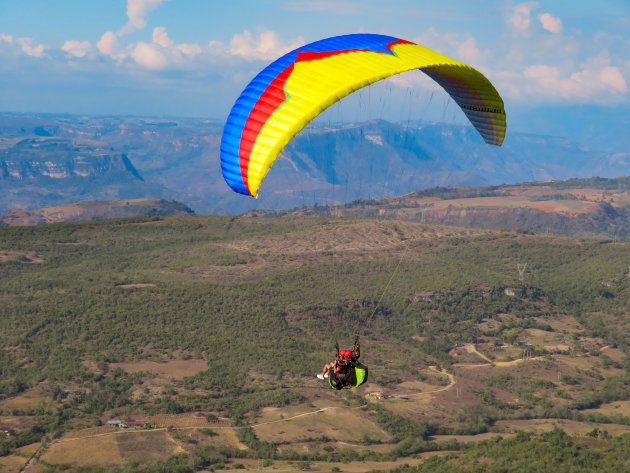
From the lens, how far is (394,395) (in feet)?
232

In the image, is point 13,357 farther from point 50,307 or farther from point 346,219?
point 346,219

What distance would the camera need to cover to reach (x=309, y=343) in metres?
83.4

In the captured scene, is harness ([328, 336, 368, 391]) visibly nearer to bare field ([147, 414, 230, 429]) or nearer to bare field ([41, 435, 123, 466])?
bare field ([41, 435, 123, 466])

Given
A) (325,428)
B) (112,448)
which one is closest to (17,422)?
(112,448)

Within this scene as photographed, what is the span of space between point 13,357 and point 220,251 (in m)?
56.5

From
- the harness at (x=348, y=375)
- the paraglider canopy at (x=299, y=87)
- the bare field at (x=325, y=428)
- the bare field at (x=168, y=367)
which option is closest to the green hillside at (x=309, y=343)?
the bare field at (x=325, y=428)

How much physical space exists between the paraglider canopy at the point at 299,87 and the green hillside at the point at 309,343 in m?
18.2

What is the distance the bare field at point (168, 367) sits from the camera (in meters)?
70.6

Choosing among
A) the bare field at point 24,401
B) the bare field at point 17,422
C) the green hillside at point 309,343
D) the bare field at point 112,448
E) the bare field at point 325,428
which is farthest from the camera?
the bare field at point 24,401

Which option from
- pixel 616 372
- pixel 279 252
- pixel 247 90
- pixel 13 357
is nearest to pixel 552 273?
pixel 616 372

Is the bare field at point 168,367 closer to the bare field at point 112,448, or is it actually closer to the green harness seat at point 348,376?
the bare field at point 112,448

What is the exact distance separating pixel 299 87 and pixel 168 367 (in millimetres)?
53329

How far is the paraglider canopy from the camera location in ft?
81.4

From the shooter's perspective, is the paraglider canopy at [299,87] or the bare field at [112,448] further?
the bare field at [112,448]
